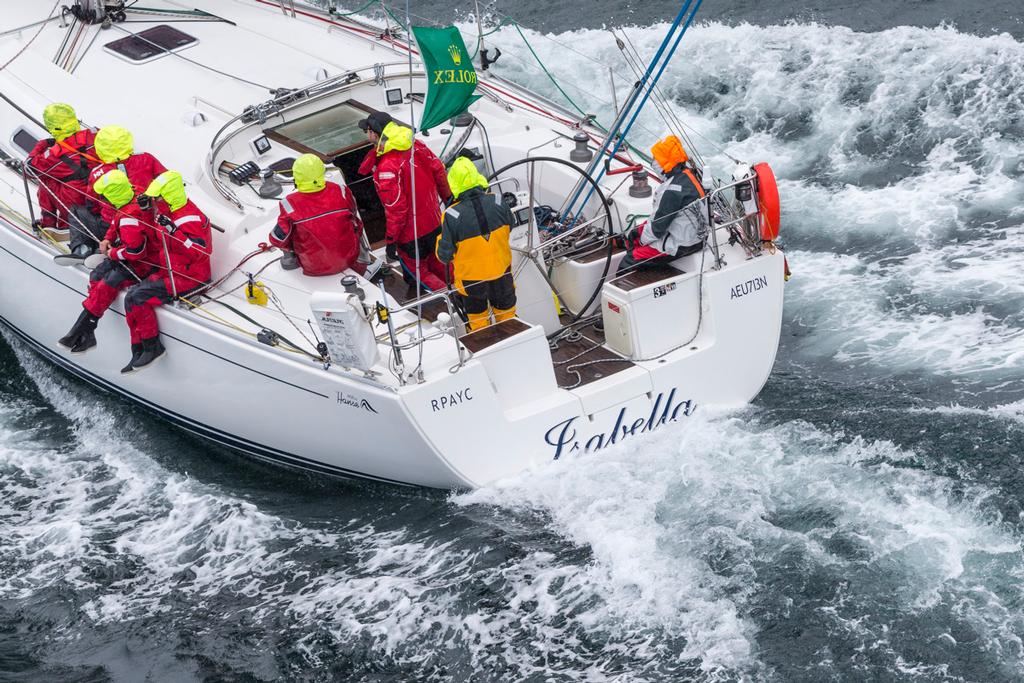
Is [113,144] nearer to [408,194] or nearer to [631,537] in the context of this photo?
[408,194]

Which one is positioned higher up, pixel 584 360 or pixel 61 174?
pixel 61 174

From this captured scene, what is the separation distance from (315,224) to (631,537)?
2363 millimetres

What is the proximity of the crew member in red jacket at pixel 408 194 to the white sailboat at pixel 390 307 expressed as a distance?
239 mm

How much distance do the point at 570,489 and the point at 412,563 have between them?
881mm

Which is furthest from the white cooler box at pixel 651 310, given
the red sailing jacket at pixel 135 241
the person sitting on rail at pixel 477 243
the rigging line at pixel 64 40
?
the rigging line at pixel 64 40

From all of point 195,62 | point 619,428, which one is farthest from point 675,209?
point 195,62

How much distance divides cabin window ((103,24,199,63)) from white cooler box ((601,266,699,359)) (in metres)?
4.25

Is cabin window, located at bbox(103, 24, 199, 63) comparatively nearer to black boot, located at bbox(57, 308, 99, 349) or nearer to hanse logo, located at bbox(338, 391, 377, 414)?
black boot, located at bbox(57, 308, 99, 349)

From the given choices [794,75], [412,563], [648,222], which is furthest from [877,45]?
[412,563]

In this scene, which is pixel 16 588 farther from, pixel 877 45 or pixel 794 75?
pixel 877 45

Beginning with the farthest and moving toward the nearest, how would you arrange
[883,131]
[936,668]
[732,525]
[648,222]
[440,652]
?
[883,131]
[648,222]
[732,525]
[440,652]
[936,668]

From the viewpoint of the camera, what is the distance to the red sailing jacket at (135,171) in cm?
709

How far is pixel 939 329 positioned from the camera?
754 cm

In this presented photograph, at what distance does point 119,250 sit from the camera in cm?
669
